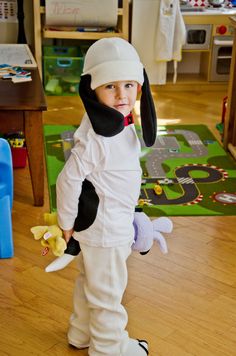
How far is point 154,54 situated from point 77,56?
0.50 meters

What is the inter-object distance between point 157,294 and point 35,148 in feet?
2.62

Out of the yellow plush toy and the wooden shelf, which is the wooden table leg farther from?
the wooden shelf

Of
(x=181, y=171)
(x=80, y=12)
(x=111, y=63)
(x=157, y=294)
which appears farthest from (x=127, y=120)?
(x=80, y=12)

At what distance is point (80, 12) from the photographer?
379 centimetres

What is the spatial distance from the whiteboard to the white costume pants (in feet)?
5.01

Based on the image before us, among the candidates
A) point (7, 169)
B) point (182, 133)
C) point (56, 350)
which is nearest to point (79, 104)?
point (182, 133)

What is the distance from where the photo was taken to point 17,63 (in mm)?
2920

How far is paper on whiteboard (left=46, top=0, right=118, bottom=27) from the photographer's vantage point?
3746 mm

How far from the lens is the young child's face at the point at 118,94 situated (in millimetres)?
1397

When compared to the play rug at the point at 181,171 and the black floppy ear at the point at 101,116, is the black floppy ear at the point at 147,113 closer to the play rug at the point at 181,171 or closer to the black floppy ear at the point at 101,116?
the black floppy ear at the point at 101,116

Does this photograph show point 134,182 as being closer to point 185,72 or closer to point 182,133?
point 182,133

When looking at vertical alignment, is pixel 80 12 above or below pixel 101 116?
below

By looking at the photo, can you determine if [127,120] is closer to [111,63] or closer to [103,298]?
[111,63]

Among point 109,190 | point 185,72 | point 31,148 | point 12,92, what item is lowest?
point 185,72
